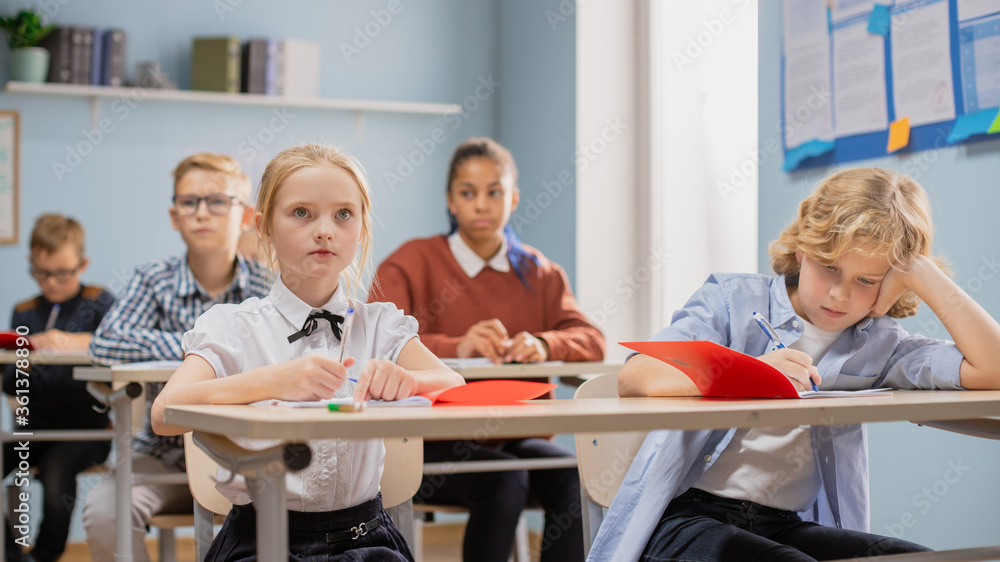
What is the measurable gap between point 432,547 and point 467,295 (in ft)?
5.36

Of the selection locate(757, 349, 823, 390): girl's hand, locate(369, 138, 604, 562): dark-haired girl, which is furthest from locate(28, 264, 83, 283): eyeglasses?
locate(757, 349, 823, 390): girl's hand

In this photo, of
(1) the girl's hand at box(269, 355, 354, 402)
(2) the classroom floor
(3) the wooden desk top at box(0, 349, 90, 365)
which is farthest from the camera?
(2) the classroom floor

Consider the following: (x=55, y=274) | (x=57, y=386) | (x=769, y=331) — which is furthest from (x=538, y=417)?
(x=55, y=274)

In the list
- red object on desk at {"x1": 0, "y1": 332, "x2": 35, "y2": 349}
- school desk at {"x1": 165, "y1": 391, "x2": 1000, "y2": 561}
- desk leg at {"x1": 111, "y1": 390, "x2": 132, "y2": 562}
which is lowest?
desk leg at {"x1": 111, "y1": 390, "x2": 132, "y2": 562}

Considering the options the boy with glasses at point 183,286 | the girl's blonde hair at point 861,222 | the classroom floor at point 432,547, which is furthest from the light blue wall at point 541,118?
the girl's blonde hair at point 861,222

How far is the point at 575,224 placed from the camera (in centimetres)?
379

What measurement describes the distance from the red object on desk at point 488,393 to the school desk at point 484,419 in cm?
3

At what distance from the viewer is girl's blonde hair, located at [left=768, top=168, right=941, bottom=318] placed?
1467mm

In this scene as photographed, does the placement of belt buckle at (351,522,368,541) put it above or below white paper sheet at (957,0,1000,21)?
below

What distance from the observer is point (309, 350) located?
137cm

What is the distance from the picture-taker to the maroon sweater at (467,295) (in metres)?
2.73

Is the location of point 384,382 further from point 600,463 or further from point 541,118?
point 541,118

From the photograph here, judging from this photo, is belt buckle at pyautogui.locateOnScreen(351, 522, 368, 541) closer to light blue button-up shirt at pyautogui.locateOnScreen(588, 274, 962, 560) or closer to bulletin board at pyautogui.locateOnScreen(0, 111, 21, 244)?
light blue button-up shirt at pyautogui.locateOnScreen(588, 274, 962, 560)

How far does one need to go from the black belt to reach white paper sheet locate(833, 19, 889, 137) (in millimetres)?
1670
